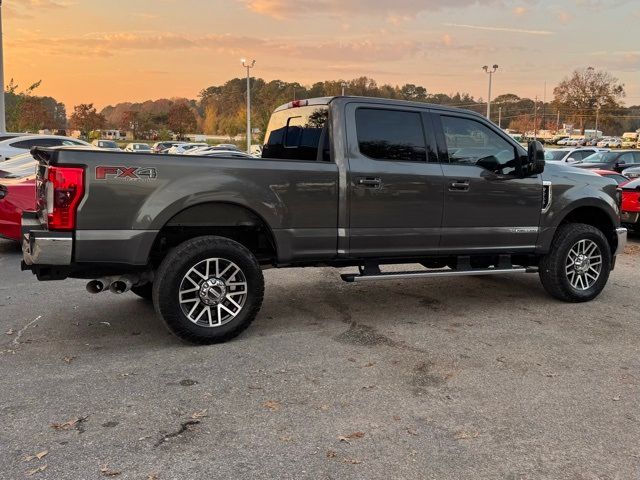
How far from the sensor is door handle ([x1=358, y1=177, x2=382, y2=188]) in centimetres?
530

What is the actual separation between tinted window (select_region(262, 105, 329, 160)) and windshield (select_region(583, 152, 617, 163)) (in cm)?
1714

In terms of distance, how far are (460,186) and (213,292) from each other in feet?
8.52

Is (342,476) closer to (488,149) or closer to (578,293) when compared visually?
(488,149)

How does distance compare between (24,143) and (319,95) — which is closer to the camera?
(24,143)

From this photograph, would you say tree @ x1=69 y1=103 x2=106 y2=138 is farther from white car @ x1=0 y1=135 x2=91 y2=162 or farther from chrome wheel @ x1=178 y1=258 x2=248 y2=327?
chrome wheel @ x1=178 y1=258 x2=248 y2=327

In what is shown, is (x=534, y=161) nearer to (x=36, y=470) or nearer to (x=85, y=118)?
(x=36, y=470)

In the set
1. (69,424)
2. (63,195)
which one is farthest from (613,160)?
(69,424)

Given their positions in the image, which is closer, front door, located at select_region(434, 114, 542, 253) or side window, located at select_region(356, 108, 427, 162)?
side window, located at select_region(356, 108, 427, 162)

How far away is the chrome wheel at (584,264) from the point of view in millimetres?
6520

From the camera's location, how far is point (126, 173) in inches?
176

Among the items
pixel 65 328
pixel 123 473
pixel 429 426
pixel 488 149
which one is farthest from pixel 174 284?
pixel 488 149

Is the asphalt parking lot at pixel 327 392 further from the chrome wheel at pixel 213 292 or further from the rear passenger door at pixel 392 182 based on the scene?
the rear passenger door at pixel 392 182

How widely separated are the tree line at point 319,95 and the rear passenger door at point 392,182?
60.7 metres

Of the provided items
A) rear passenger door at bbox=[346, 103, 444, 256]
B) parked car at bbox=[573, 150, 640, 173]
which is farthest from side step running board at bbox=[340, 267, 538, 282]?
parked car at bbox=[573, 150, 640, 173]
